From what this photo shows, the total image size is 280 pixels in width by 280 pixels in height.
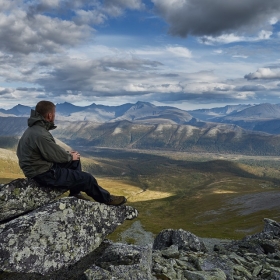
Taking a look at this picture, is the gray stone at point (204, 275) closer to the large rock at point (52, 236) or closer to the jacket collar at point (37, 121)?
the large rock at point (52, 236)

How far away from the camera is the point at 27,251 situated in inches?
507

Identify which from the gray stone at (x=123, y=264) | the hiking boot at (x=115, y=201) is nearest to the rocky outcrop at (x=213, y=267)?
the gray stone at (x=123, y=264)

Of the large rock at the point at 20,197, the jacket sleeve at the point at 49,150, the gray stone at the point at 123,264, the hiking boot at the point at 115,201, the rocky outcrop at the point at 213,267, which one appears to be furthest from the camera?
the rocky outcrop at the point at 213,267

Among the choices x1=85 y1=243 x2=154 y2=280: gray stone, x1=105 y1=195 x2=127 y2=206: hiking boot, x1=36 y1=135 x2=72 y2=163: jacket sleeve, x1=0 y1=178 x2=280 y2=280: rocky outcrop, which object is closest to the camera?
x1=0 y1=178 x2=280 y2=280: rocky outcrop

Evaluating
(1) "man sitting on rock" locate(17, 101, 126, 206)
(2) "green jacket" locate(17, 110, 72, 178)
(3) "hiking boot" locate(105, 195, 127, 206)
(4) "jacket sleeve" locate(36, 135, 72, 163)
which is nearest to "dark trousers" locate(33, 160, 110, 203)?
(1) "man sitting on rock" locate(17, 101, 126, 206)

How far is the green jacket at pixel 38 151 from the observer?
570 inches

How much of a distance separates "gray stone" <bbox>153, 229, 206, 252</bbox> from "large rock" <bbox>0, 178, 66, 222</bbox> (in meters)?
24.2

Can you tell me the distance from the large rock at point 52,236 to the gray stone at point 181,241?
2171 centimetres

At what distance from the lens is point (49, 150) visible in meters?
14.5

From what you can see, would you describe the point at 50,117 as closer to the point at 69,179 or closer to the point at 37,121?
the point at 37,121

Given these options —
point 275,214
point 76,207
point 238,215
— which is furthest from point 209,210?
point 76,207

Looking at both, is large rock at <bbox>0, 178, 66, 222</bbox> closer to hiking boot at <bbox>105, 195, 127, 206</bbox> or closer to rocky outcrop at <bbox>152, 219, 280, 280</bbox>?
hiking boot at <bbox>105, 195, 127, 206</bbox>

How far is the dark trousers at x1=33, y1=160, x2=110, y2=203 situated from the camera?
49.1 feet

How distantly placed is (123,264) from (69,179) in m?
6.08
